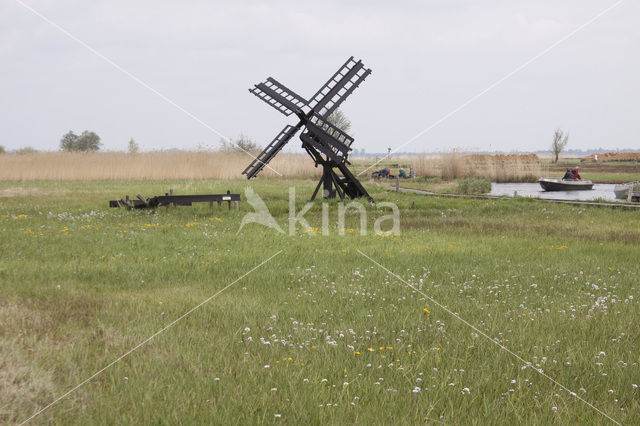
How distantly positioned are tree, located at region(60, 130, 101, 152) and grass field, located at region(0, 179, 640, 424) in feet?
302

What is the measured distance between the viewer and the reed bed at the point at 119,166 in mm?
41094

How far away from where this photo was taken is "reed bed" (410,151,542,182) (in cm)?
4884

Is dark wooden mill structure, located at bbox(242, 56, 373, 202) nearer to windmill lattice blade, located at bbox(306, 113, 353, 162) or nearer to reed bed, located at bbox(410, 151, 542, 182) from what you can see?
windmill lattice blade, located at bbox(306, 113, 353, 162)

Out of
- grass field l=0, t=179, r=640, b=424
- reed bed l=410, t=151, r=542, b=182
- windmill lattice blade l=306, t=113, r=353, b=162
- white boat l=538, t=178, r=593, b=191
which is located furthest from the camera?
reed bed l=410, t=151, r=542, b=182

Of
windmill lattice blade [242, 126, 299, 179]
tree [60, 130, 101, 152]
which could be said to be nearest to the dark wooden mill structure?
windmill lattice blade [242, 126, 299, 179]

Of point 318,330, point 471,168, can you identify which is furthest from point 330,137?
point 471,168

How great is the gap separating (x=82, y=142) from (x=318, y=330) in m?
104

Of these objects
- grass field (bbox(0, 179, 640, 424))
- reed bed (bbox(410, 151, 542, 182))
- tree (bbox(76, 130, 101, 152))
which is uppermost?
tree (bbox(76, 130, 101, 152))

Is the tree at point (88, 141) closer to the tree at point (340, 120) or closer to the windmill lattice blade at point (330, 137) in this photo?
the tree at point (340, 120)

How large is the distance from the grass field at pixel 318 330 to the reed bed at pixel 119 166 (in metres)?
27.4

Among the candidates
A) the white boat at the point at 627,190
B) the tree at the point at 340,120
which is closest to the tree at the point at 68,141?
the tree at the point at 340,120

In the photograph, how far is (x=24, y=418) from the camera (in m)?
4.67

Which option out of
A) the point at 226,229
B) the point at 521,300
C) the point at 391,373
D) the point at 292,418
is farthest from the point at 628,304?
the point at 226,229

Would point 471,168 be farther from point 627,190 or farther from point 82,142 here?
point 82,142
